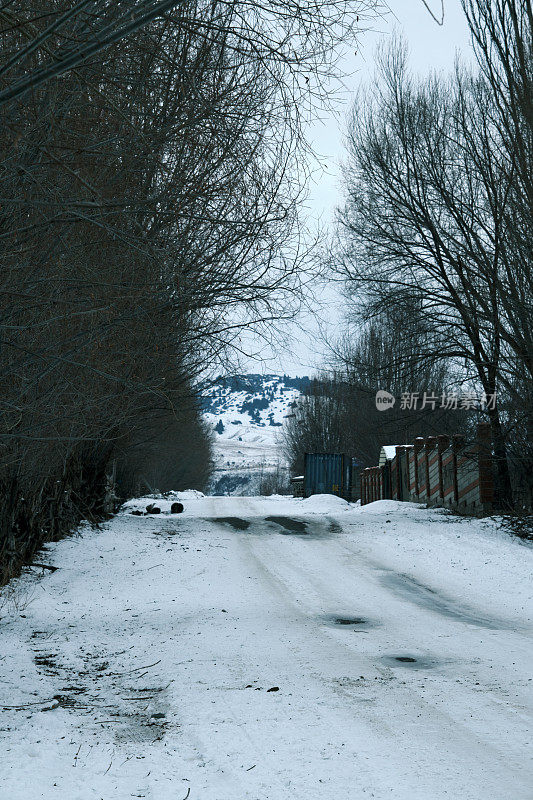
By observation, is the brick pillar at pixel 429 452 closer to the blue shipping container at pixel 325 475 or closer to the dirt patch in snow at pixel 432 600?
the dirt patch in snow at pixel 432 600

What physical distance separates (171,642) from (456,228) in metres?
14.2

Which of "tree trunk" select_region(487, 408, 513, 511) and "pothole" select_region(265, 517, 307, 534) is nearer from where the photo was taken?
"tree trunk" select_region(487, 408, 513, 511)

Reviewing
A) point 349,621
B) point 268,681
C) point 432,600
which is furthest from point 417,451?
point 268,681

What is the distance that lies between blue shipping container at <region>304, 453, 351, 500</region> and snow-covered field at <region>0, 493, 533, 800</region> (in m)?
25.2

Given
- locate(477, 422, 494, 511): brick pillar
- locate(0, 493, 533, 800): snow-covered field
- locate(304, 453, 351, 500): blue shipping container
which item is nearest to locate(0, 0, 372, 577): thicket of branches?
locate(0, 493, 533, 800): snow-covered field

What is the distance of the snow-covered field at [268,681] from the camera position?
3330 mm

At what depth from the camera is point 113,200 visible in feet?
17.1

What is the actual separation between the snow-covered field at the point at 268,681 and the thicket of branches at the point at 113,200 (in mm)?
1785

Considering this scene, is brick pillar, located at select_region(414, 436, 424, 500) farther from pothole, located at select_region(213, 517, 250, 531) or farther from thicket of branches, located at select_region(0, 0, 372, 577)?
thicket of branches, located at select_region(0, 0, 372, 577)

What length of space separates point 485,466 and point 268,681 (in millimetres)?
11209

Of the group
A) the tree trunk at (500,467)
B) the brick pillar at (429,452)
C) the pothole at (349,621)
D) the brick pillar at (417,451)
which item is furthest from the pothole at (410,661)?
the brick pillar at (417,451)

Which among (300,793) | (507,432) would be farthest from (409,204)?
(300,793)

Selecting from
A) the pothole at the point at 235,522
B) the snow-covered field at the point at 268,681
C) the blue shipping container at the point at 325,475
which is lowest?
the snow-covered field at the point at 268,681

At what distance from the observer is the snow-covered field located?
131 inches
